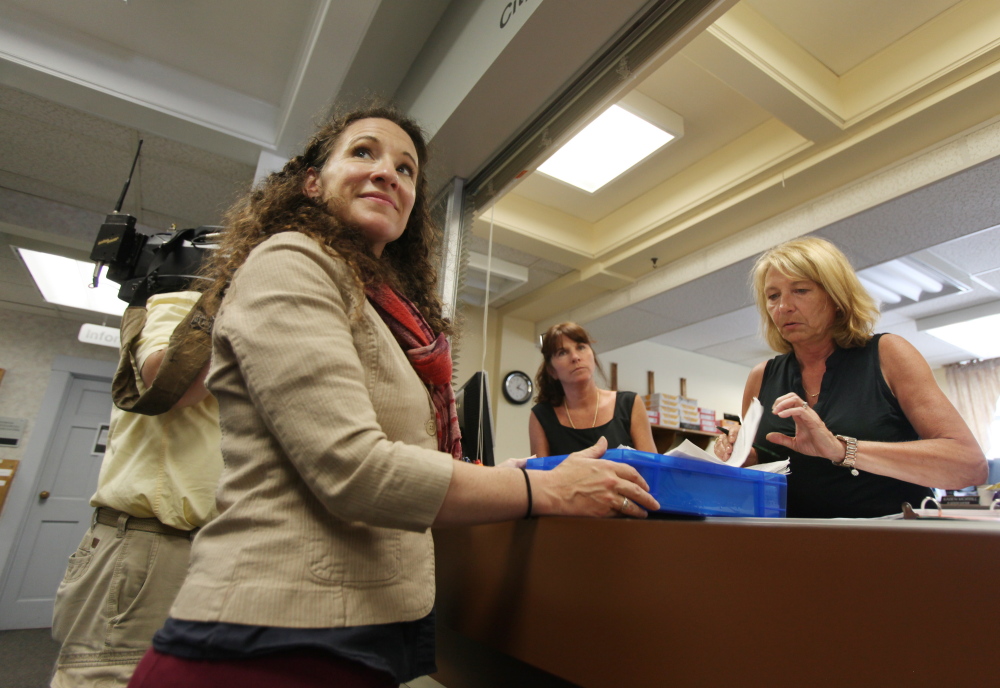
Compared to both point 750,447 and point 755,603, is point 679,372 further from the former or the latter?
point 755,603

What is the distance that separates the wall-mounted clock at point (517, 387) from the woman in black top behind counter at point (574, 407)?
7.90 ft

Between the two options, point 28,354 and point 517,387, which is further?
point 28,354

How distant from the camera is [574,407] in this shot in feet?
7.12

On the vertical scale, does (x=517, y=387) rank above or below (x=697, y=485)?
above

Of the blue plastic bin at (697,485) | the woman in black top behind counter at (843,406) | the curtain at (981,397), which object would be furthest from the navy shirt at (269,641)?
the curtain at (981,397)

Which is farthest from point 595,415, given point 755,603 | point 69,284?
point 69,284

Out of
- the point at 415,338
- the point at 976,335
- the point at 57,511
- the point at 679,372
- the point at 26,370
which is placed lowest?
the point at 57,511

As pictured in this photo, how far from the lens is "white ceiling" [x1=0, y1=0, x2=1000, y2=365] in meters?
1.84

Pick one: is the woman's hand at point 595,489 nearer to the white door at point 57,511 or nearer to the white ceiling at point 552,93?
the white ceiling at point 552,93

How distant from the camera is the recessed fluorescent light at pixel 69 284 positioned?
3.91 meters

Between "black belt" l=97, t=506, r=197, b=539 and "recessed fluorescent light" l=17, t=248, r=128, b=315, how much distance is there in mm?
3509

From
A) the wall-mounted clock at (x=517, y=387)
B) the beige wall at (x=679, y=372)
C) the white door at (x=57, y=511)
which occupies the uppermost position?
the beige wall at (x=679, y=372)

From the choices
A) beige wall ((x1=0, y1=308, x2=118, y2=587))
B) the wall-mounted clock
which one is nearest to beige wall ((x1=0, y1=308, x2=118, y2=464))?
beige wall ((x1=0, y1=308, x2=118, y2=587))

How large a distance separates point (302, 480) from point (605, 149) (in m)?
2.83
